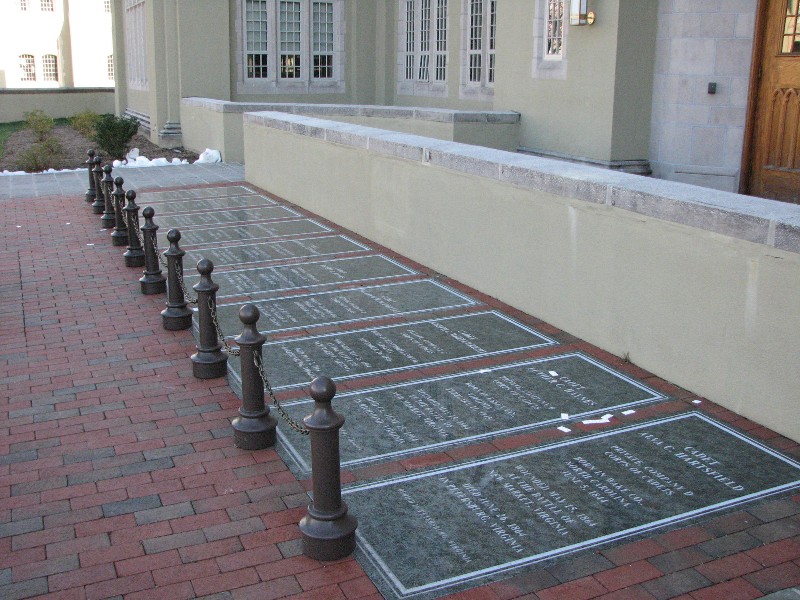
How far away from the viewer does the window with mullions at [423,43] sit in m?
20.4

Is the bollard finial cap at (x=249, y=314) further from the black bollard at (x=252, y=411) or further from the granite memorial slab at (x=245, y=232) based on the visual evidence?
the granite memorial slab at (x=245, y=232)

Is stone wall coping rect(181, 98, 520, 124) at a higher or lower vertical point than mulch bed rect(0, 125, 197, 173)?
higher

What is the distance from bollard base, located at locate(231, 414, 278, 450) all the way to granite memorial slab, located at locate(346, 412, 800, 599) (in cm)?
74

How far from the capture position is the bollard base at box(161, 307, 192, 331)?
747cm

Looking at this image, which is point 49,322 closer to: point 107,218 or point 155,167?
point 107,218

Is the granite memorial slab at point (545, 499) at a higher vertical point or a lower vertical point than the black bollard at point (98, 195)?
lower

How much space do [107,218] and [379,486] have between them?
8.14m

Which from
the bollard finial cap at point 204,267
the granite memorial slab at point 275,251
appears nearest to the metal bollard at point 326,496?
the bollard finial cap at point 204,267

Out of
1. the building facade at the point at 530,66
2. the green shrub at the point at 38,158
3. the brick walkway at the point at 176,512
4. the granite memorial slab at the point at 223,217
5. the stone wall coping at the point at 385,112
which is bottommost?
the brick walkway at the point at 176,512

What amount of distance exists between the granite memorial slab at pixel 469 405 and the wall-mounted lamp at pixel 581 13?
797 centimetres

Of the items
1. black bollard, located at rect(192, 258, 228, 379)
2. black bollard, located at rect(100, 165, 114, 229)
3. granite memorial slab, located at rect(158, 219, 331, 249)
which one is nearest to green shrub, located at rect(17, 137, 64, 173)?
black bollard, located at rect(100, 165, 114, 229)

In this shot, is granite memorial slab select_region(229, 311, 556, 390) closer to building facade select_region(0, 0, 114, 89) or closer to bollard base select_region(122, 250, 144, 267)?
bollard base select_region(122, 250, 144, 267)

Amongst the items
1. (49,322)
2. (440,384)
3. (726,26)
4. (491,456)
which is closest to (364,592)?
(491,456)

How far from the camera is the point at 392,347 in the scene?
6941mm
